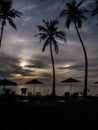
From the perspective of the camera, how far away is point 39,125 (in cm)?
1036

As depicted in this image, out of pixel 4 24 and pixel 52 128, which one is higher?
pixel 4 24

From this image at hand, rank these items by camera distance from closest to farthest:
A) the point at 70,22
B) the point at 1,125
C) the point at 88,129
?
the point at 88,129, the point at 1,125, the point at 70,22

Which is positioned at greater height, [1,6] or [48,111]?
[1,6]

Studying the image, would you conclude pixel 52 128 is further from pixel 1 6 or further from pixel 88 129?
pixel 1 6

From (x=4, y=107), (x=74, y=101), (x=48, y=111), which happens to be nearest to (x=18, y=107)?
(x=4, y=107)

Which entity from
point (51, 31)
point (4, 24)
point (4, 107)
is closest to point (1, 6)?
point (4, 24)

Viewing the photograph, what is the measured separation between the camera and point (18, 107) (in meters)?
14.6

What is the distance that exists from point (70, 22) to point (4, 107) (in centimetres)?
1706

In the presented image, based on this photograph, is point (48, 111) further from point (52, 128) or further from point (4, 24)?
point (4, 24)

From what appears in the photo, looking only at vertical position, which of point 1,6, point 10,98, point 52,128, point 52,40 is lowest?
point 52,128

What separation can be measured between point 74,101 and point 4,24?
1434 cm

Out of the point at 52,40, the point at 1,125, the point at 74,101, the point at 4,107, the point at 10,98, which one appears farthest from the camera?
the point at 52,40

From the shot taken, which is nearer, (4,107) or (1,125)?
(1,125)

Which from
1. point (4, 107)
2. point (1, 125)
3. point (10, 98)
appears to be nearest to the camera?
point (1, 125)
